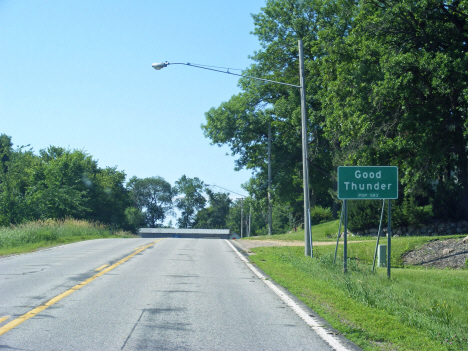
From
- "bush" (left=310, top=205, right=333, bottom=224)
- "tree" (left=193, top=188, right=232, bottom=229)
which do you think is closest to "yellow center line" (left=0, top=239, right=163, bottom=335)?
"bush" (left=310, top=205, right=333, bottom=224)

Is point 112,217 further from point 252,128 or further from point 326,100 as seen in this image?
point 326,100

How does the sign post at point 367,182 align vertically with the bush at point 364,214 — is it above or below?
above

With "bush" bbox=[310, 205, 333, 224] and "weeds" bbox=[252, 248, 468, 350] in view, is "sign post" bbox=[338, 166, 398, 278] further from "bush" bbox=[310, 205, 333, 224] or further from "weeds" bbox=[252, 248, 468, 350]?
"bush" bbox=[310, 205, 333, 224]

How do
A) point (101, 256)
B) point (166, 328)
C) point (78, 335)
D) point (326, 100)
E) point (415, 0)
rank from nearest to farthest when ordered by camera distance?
point (78, 335) < point (166, 328) < point (101, 256) < point (415, 0) < point (326, 100)

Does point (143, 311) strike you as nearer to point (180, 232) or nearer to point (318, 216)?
point (318, 216)

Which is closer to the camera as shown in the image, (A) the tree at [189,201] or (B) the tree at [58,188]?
(B) the tree at [58,188]

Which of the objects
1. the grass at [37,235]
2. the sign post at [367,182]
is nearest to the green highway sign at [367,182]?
the sign post at [367,182]

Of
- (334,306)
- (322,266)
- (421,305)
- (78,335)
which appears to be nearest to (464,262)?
(322,266)

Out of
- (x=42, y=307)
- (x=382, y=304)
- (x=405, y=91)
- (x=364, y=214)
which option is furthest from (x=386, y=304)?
(x=364, y=214)

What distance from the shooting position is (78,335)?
593 cm

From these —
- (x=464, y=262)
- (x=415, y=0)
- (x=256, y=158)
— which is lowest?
(x=464, y=262)

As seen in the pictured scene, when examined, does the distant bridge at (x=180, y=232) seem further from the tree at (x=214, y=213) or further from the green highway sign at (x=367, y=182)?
the green highway sign at (x=367, y=182)

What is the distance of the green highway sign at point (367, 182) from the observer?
12.5 meters

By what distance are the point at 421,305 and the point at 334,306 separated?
1610mm
